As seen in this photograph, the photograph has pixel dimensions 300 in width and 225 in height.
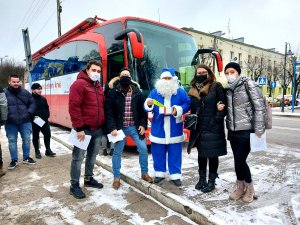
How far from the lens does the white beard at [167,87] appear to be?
4.23 m

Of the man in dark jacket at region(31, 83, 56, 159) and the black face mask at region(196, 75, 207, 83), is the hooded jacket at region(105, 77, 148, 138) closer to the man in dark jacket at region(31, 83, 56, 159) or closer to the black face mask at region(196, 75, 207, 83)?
the black face mask at region(196, 75, 207, 83)

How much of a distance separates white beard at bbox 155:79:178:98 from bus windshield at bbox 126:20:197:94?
2062 millimetres

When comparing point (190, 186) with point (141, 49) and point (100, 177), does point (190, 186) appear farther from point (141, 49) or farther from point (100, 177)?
point (141, 49)

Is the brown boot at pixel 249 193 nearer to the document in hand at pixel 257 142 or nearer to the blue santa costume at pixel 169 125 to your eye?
the document in hand at pixel 257 142

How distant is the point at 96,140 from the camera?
169 inches

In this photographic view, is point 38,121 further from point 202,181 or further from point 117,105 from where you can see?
point 202,181

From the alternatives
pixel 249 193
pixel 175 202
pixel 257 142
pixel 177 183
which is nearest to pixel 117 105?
pixel 177 183

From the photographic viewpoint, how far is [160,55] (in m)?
6.73

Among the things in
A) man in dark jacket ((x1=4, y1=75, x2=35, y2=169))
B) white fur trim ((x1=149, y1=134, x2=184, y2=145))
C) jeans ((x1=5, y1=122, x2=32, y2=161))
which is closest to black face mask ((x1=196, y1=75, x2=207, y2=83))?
white fur trim ((x1=149, y1=134, x2=184, y2=145))

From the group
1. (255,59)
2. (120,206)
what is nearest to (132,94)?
(120,206)

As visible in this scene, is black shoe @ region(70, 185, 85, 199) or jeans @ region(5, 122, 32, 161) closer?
A: black shoe @ region(70, 185, 85, 199)

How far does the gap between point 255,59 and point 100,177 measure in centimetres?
4310

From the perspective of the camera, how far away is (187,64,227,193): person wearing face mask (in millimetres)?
3857

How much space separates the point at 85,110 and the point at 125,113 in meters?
0.69
